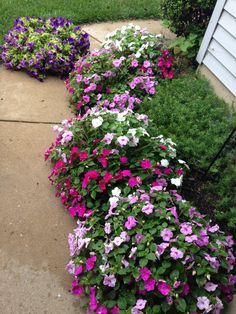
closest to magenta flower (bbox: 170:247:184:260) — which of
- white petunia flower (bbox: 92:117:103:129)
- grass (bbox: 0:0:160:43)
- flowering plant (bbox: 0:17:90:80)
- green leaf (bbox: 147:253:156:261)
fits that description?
green leaf (bbox: 147:253:156:261)

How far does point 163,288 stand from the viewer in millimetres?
2137

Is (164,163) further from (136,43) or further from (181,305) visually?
(136,43)

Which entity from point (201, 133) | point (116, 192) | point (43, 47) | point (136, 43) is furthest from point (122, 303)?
point (43, 47)

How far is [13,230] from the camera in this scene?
2803 millimetres

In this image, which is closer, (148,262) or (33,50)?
(148,262)

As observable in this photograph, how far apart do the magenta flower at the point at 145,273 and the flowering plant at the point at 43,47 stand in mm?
2906

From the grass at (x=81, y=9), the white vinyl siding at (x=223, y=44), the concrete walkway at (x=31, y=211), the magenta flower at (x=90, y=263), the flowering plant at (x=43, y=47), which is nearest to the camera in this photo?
the magenta flower at (x=90, y=263)

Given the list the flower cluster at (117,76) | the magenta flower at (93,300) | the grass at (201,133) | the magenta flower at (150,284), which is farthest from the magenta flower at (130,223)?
the flower cluster at (117,76)

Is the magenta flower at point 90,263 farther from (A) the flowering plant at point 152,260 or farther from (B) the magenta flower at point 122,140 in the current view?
(B) the magenta flower at point 122,140

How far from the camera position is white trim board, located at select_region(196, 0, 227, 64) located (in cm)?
379

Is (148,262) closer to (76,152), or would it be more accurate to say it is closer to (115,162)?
(115,162)

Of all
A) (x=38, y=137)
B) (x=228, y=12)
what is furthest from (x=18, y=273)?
(x=228, y=12)

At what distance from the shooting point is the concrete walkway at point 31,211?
2449mm

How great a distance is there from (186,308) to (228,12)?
9.57ft
